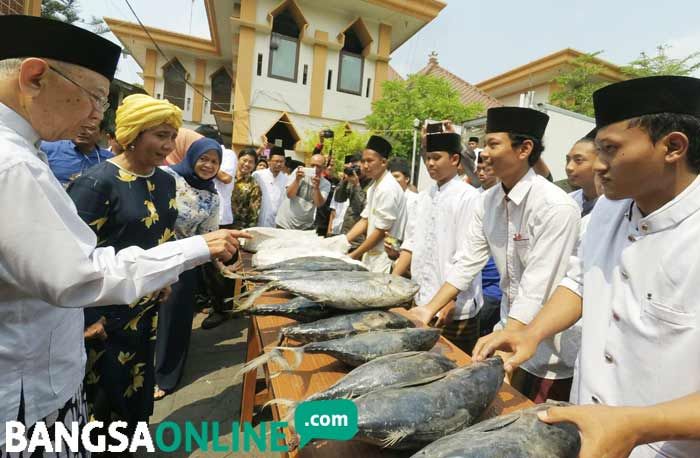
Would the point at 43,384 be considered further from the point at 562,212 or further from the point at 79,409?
the point at 562,212

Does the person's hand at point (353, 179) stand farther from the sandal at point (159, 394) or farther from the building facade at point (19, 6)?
the building facade at point (19, 6)

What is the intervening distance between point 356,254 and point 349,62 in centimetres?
1671

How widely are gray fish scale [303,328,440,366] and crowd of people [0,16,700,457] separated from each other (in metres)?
0.26

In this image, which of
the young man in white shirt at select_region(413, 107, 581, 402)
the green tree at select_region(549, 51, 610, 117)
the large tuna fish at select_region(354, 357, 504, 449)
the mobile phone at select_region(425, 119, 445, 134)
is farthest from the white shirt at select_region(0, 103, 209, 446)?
the green tree at select_region(549, 51, 610, 117)

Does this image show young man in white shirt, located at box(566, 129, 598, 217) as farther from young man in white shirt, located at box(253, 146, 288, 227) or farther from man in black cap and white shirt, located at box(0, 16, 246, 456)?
young man in white shirt, located at box(253, 146, 288, 227)

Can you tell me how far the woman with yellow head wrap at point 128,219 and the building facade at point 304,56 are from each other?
1490 cm

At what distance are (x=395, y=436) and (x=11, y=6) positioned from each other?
27.2 feet

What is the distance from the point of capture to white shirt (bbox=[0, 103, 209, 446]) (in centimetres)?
A: 113

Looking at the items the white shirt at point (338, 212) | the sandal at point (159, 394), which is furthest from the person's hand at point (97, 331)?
the white shirt at point (338, 212)

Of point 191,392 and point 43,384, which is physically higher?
point 43,384

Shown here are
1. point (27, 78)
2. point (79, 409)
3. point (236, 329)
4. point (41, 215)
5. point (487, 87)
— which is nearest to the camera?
point (41, 215)

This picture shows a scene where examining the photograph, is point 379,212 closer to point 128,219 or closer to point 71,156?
point 128,219

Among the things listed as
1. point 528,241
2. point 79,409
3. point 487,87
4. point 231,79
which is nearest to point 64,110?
point 79,409

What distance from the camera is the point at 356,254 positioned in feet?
12.5
